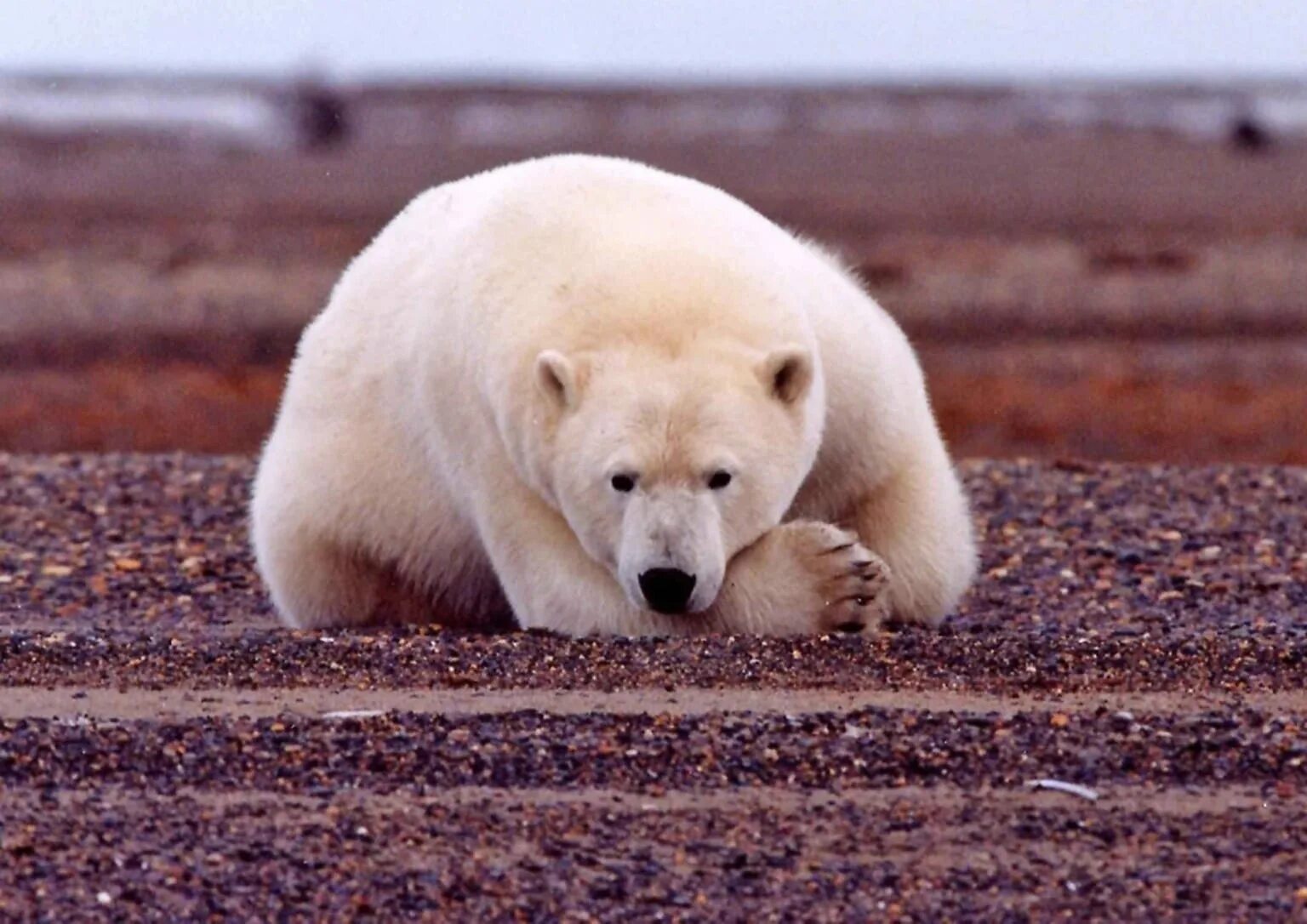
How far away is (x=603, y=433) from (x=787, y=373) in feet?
1.38

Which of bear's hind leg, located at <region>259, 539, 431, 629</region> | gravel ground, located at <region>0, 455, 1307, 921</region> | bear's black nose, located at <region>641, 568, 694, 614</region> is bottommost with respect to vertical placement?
bear's hind leg, located at <region>259, 539, 431, 629</region>

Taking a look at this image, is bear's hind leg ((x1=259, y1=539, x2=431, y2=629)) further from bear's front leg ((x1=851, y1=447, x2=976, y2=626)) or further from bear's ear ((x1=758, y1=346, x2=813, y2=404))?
bear's ear ((x1=758, y1=346, x2=813, y2=404))

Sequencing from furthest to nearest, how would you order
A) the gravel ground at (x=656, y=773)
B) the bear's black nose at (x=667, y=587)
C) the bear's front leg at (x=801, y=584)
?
the bear's front leg at (x=801, y=584) → the bear's black nose at (x=667, y=587) → the gravel ground at (x=656, y=773)

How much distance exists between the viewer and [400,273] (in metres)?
6.59

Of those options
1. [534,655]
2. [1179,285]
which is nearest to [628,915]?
[534,655]

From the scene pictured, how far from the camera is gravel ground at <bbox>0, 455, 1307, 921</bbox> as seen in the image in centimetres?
410

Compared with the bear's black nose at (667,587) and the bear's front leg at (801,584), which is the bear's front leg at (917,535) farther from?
the bear's black nose at (667,587)

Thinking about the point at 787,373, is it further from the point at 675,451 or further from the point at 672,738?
the point at 672,738

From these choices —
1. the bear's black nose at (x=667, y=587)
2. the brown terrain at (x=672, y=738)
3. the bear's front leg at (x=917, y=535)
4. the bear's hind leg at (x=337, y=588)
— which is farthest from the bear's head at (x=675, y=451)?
the bear's hind leg at (x=337, y=588)

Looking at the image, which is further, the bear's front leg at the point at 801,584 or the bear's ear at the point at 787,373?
the bear's front leg at the point at 801,584

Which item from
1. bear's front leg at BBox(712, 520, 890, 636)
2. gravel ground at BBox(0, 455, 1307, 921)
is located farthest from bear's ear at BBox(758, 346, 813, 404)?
gravel ground at BBox(0, 455, 1307, 921)

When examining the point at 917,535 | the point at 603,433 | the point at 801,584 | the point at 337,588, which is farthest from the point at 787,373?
the point at 337,588

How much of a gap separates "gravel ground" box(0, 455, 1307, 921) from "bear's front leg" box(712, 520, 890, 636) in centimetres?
13

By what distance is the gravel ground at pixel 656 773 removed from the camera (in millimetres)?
4098
